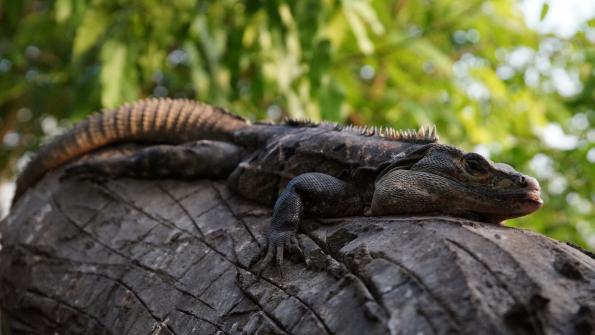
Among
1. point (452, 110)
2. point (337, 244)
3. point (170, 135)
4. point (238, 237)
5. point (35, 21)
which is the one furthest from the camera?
point (452, 110)

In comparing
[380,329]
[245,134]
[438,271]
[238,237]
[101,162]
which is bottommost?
[380,329]

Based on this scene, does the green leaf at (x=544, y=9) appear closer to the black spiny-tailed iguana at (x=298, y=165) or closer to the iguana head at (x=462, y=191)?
the black spiny-tailed iguana at (x=298, y=165)

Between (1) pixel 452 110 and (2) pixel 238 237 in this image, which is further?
(1) pixel 452 110

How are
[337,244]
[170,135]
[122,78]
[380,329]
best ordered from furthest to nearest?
[122,78] < [170,135] < [337,244] < [380,329]

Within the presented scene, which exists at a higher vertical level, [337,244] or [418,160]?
[418,160]

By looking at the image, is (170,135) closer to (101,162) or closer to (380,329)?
(101,162)

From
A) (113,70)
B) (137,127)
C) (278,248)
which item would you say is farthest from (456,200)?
(113,70)

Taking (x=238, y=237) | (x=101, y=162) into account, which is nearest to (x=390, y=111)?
(x=101, y=162)

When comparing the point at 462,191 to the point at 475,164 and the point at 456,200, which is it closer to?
the point at 456,200
